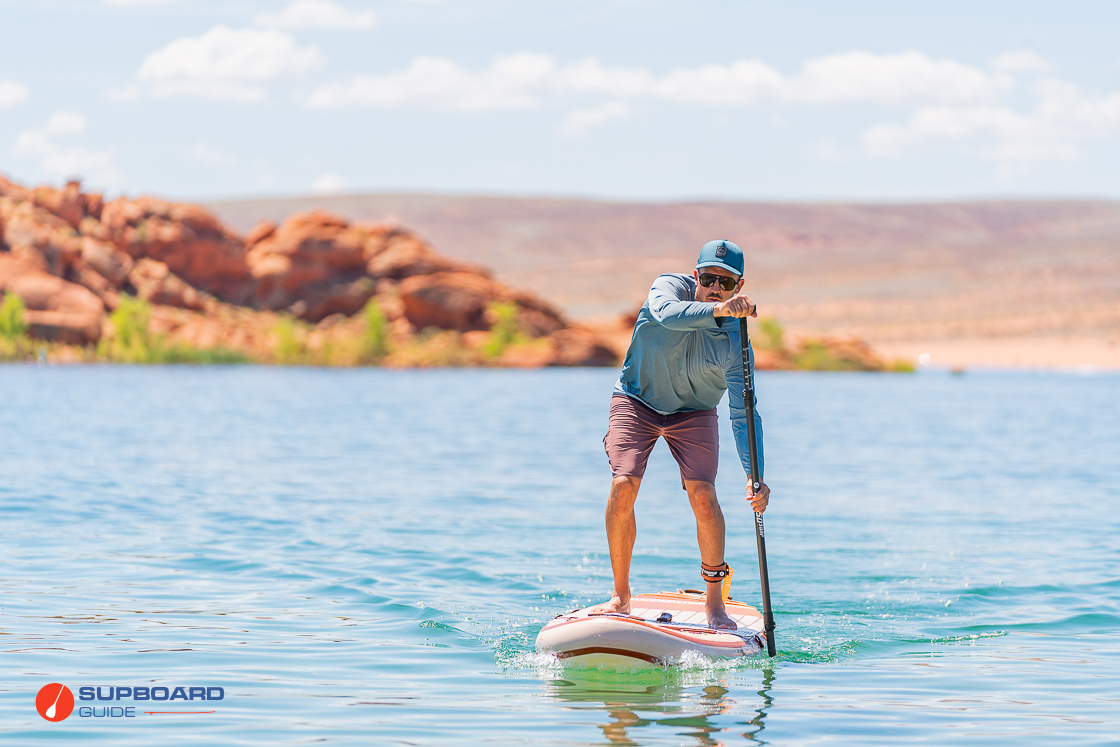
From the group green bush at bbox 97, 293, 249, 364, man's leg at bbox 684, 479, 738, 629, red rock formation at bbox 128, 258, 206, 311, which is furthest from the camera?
red rock formation at bbox 128, 258, 206, 311

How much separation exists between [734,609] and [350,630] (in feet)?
8.97

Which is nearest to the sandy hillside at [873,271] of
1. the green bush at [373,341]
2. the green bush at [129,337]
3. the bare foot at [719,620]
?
the green bush at [373,341]

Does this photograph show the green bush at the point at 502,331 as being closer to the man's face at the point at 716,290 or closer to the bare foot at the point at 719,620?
the bare foot at the point at 719,620

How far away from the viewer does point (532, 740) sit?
6930mm

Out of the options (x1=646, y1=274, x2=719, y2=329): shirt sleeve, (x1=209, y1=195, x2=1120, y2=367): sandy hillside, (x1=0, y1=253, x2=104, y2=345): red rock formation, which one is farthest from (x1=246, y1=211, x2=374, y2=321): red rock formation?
(x1=646, y1=274, x2=719, y2=329): shirt sleeve

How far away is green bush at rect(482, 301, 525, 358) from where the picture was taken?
73062 millimetres

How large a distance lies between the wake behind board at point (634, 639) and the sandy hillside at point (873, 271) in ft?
316

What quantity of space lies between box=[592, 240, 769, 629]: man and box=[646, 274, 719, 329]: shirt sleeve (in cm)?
1

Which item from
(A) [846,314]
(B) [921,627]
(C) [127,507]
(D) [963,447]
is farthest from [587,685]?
(A) [846,314]

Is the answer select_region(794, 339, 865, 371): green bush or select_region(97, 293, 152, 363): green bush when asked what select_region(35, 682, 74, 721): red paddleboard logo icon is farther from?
select_region(794, 339, 865, 371): green bush

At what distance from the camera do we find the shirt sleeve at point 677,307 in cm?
762

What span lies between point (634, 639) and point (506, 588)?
147 inches

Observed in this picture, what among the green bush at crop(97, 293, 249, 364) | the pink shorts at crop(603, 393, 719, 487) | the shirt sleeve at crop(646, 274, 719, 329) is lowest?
the green bush at crop(97, 293, 249, 364)

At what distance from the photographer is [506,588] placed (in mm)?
11742
